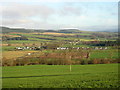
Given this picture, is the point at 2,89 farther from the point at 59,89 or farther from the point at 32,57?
the point at 32,57

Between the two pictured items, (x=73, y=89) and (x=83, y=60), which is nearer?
(x=73, y=89)

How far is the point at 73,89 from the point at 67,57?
61.6 feet

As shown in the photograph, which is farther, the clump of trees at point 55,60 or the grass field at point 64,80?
the clump of trees at point 55,60

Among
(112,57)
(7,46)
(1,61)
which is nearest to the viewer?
(1,61)

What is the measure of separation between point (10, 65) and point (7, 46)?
11.4 metres

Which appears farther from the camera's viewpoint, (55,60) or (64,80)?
(55,60)

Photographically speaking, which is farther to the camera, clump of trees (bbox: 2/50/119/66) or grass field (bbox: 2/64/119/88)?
clump of trees (bbox: 2/50/119/66)

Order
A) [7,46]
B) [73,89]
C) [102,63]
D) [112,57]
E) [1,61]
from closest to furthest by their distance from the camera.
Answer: [73,89] → [1,61] → [102,63] → [112,57] → [7,46]

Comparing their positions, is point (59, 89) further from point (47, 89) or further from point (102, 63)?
point (102, 63)

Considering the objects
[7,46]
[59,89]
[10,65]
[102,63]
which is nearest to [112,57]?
[102,63]

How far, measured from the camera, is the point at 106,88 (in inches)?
369

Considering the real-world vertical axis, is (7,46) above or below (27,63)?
above

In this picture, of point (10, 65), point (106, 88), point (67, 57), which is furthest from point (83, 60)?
point (106, 88)

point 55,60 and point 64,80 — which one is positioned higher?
point 64,80
